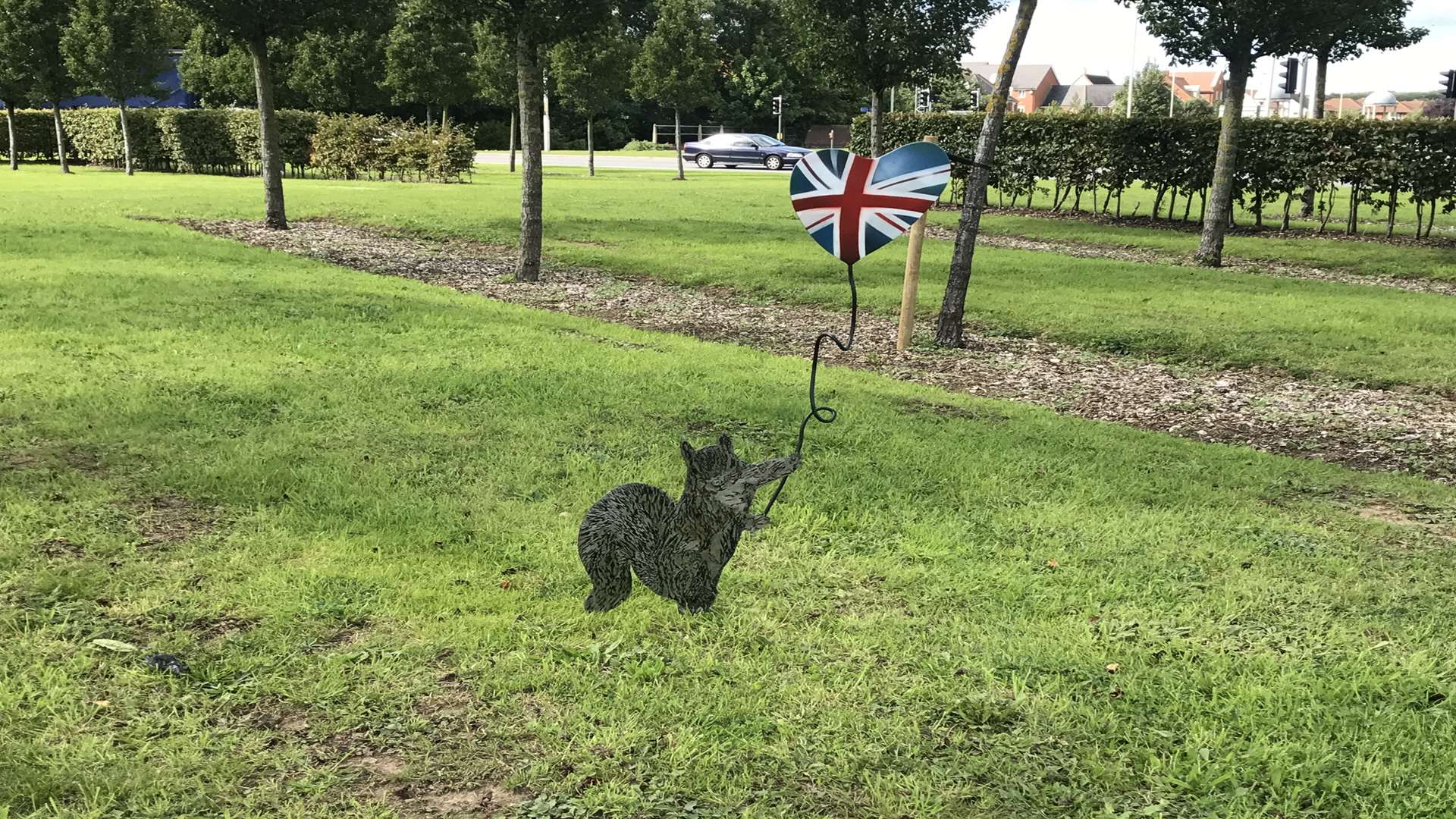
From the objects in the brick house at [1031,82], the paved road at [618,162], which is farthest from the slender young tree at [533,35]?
the brick house at [1031,82]

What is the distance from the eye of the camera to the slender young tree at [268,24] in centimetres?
1498

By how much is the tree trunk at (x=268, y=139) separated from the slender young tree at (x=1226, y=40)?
13.2m

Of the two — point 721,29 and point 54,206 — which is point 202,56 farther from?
point 721,29

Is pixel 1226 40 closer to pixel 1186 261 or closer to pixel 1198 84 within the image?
pixel 1186 261

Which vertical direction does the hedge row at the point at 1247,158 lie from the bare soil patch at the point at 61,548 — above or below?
above

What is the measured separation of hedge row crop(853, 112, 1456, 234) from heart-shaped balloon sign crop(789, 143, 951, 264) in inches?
558

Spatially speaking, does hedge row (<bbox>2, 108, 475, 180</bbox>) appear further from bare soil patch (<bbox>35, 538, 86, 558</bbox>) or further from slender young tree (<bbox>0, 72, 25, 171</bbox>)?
bare soil patch (<bbox>35, 538, 86, 558</bbox>)

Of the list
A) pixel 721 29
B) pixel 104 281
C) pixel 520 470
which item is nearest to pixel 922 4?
pixel 104 281

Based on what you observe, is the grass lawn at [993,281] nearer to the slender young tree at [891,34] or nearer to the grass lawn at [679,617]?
the slender young tree at [891,34]

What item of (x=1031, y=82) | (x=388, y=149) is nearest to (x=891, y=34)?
(x=388, y=149)

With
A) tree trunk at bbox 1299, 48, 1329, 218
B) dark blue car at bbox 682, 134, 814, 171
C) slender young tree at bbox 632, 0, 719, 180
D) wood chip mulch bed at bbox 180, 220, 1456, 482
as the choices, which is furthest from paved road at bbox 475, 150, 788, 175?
wood chip mulch bed at bbox 180, 220, 1456, 482

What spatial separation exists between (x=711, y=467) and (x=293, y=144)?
29351 mm

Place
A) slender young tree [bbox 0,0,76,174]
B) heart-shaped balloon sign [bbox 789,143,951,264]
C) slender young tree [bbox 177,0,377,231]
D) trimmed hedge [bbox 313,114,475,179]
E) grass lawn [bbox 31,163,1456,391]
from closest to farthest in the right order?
heart-shaped balloon sign [bbox 789,143,951,264], grass lawn [bbox 31,163,1456,391], slender young tree [bbox 177,0,377,231], slender young tree [bbox 0,0,76,174], trimmed hedge [bbox 313,114,475,179]

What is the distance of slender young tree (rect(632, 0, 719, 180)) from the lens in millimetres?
29047
